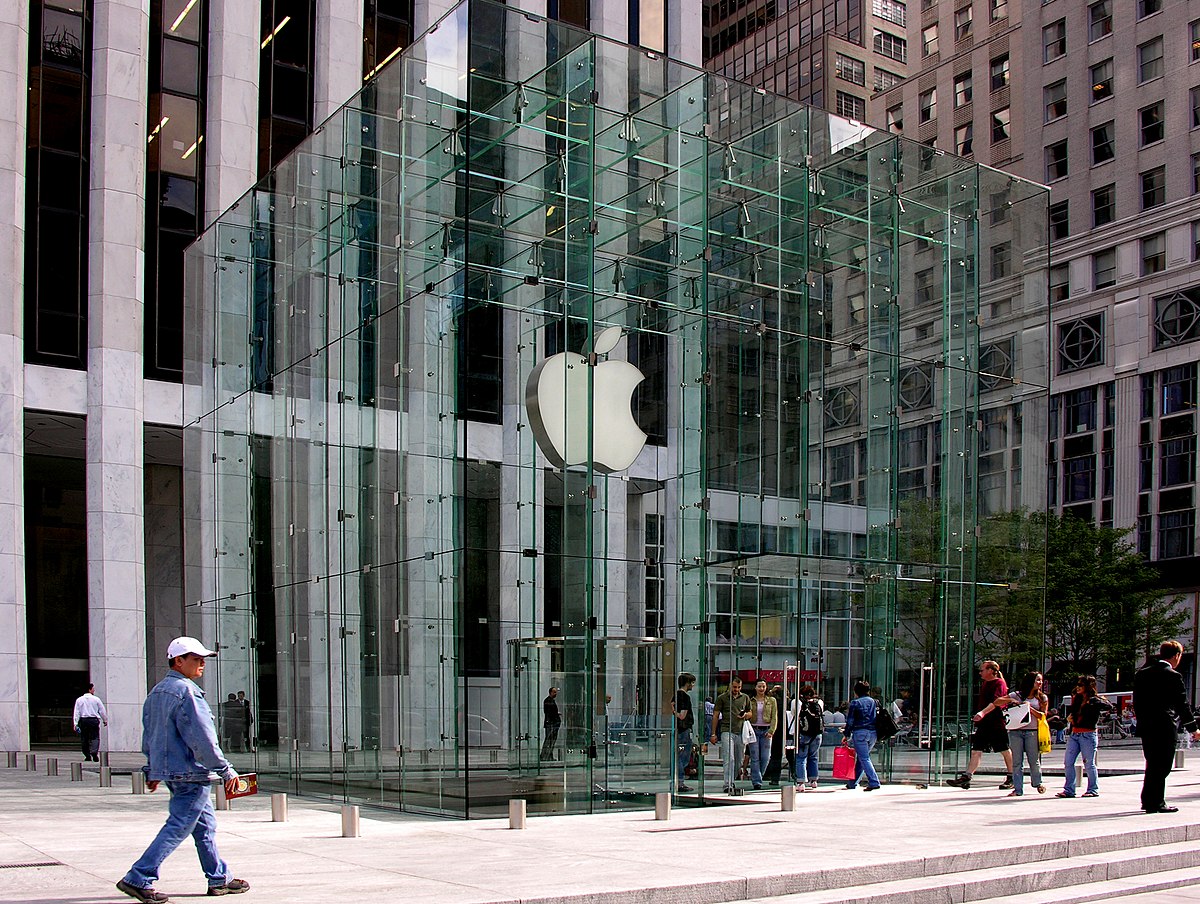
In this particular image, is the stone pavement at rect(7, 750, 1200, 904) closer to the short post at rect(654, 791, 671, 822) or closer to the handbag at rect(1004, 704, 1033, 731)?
the short post at rect(654, 791, 671, 822)

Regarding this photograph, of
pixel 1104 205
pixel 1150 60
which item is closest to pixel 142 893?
pixel 1104 205

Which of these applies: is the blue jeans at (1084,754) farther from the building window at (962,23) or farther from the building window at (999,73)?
the building window at (962,23)

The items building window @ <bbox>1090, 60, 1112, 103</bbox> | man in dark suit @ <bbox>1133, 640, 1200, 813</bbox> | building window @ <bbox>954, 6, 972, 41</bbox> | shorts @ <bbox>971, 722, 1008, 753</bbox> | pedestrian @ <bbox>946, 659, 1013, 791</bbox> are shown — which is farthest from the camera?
building window @ <bbox>954, 6, 972, 41</bbox>

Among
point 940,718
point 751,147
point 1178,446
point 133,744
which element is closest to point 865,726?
point 940,718

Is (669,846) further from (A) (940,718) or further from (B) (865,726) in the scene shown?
(A) (940,718)

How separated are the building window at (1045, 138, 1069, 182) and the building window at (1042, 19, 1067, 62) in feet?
16.0

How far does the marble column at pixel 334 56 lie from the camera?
4119cm

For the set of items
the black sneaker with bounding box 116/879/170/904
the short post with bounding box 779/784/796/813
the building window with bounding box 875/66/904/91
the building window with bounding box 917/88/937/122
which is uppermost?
the building window with bounding box 875/66/904/91

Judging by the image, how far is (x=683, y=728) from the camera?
1925 centimetres

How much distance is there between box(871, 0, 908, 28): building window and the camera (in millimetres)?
112938

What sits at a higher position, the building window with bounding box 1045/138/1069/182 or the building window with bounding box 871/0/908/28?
the building window with bounding box 871/0/908/28

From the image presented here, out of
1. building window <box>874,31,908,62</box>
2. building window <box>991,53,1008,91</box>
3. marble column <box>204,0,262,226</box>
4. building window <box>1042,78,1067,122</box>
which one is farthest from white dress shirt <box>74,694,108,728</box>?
building window <box>874,31,908,62</box>

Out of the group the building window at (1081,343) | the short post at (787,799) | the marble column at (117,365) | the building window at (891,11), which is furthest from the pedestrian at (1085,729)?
the building window at (891,11)

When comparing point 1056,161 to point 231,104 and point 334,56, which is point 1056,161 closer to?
point 334,56
